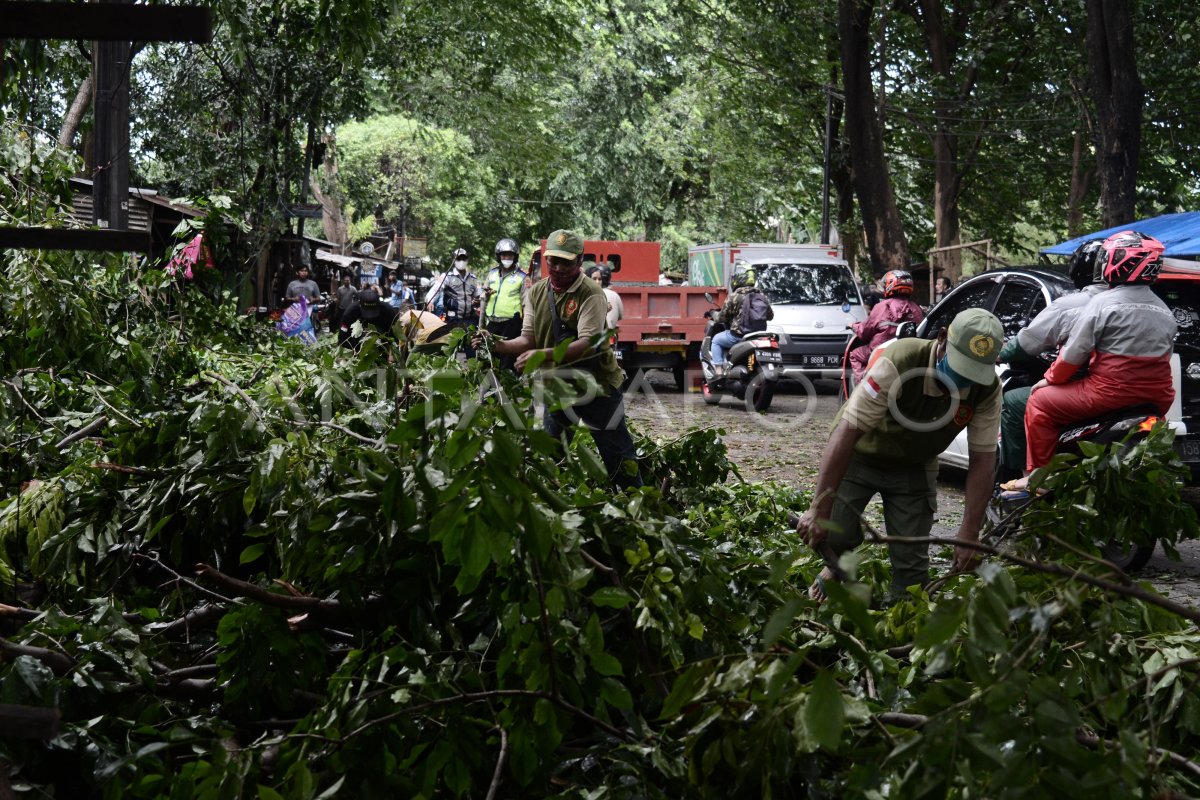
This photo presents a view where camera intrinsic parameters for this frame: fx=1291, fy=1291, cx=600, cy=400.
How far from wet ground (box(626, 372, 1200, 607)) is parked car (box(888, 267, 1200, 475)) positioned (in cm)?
79

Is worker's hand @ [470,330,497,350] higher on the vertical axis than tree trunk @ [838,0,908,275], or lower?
lower

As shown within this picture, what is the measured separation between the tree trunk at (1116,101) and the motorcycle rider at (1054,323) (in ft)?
30.4

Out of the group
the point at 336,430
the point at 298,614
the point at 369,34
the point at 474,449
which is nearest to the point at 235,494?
the point at 336,430

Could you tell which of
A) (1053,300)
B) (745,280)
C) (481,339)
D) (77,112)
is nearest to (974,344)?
(481,339)

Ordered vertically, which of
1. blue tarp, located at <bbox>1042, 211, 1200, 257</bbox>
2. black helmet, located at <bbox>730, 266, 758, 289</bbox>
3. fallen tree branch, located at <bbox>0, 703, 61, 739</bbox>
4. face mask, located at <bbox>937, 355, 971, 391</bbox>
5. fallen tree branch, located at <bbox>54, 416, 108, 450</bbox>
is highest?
blue tarp, located at <bbox>1042, 211, 1200, 257</bbox>

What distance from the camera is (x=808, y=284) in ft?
67.5

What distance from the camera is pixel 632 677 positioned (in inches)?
132

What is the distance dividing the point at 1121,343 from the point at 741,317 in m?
10.6

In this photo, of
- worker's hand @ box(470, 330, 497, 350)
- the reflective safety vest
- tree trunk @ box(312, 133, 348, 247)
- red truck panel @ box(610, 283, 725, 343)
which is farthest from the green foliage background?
tree trunk @ box(312, 133, 348, 247)

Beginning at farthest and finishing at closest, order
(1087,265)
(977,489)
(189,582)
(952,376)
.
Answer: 1. (1087,265)
2. (977,489)
3. (952,376)
4. (189,582)

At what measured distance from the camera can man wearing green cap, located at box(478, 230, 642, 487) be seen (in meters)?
7.00

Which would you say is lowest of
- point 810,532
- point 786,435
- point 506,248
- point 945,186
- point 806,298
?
point 786,435

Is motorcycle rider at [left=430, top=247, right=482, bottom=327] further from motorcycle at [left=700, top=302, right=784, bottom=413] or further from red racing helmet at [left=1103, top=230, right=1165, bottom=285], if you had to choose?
red racing helmet at [left=1103, top=230, right=1165, bottom=285]

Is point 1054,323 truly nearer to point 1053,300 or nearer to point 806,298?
point 1053,300
